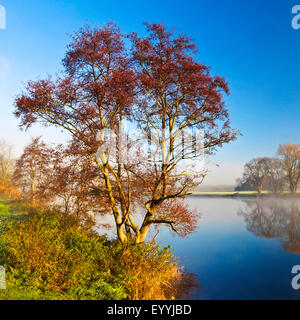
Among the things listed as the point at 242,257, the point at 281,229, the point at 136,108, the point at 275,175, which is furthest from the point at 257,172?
the point at 136,108

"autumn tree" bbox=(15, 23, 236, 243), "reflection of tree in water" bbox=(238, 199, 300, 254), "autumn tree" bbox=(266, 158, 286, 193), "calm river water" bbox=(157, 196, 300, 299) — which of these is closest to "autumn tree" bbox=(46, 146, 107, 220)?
"autumn tree" bbox=(15, 23, 236, 243)

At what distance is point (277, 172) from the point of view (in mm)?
33719

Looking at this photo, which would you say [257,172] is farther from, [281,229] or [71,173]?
[71,173]

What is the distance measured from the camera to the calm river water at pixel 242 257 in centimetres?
1002

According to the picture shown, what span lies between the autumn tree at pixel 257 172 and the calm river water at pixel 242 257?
13.7 meters

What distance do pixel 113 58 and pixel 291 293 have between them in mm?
11795

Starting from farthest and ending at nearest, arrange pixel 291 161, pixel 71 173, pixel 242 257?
pixel 291 161, pixel 242 257, pixel 71 173

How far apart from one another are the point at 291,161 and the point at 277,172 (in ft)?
11.7

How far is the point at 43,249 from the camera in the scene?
21.4 ft

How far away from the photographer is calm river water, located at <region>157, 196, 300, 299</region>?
32.9ft

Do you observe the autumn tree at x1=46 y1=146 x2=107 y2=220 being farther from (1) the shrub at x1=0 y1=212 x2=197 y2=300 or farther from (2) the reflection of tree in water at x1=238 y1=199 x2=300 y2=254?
(2) the reflection of tree in water at x1=238 y1=199 x2=300 y2=254

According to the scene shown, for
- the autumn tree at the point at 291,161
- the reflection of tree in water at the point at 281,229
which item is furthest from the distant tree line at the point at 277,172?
the reflection of tree in water at the point at 281,229

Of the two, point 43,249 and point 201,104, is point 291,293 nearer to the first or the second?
point 201,104
